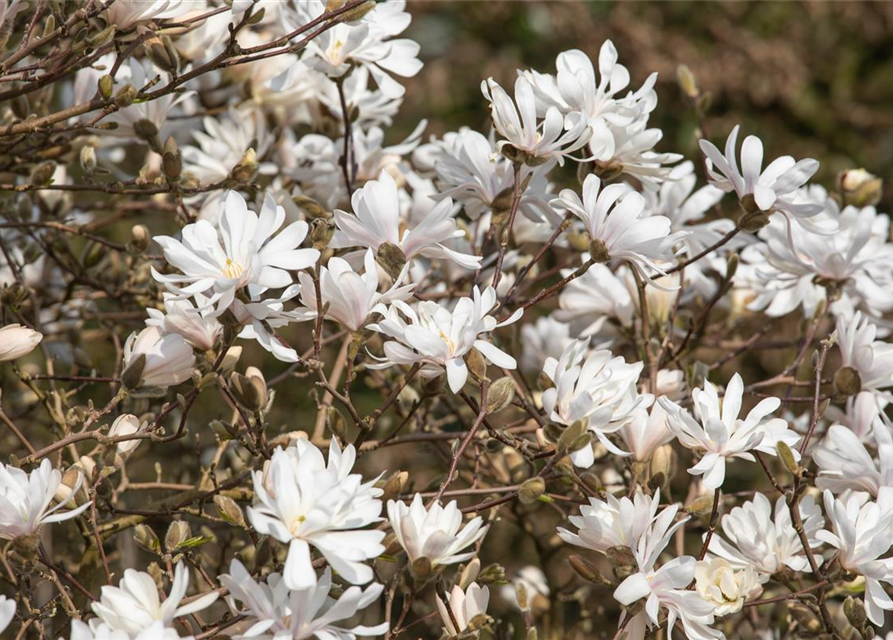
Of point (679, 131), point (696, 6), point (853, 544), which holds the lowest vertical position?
point (679, 131)

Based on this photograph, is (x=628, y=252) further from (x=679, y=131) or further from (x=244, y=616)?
(x=679, y=131)

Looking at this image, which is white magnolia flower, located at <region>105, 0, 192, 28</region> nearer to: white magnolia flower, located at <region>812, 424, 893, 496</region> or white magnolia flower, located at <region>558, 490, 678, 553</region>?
white magnolia flower, located at <region>558, 490, 678, 553</region>

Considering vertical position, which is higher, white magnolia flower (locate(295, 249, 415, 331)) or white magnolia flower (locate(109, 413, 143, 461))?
white magnolia flower (locate(295, 249, 415, 331))

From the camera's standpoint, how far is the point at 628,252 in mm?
812

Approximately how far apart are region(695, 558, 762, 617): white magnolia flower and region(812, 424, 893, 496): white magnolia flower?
0.46ft

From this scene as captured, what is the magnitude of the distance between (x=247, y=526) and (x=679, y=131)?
2064 mm

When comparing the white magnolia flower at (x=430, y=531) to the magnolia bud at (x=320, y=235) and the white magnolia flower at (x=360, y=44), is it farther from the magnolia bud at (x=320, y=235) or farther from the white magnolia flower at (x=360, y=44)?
the white magnolia flower at (x=360, y=44)

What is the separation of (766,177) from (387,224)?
1.11 ft

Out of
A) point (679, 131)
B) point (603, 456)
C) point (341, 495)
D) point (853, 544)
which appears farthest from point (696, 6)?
point (341, 495)

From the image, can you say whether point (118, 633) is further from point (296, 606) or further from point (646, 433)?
point (646, 433)

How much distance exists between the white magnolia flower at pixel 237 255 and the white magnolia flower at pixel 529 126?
20 centimetres

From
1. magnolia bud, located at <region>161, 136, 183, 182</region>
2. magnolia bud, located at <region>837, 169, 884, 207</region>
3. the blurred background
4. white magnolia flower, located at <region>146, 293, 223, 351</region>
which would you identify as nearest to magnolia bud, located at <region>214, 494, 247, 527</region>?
white magnolia flower, located at <region>146, 293, 223, 351</region>

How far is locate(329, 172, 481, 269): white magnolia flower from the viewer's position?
777mm

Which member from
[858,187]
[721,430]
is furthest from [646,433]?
[858,187]
